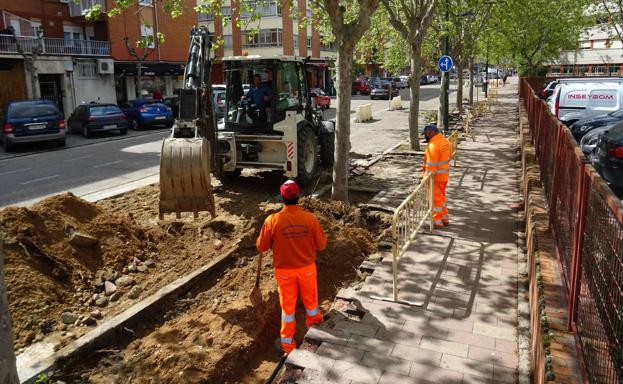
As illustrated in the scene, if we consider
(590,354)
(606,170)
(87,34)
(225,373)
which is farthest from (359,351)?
(87,34)

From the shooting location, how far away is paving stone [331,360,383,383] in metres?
4.32

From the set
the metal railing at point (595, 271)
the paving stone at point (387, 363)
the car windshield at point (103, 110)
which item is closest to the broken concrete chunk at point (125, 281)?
the paving stone at point (387, 363)

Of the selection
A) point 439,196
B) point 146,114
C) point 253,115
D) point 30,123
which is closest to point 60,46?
point 146,114

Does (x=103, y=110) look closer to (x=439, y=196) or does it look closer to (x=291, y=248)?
(x=439, y=196)

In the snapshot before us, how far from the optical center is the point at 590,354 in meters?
3.35

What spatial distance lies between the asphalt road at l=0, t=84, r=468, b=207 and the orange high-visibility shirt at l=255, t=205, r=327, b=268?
7.75 meters

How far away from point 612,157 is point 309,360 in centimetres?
734

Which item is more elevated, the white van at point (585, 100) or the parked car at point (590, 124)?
the white van at point (585, 100)

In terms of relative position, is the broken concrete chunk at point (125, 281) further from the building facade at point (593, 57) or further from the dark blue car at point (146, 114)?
the building facade at point (593, 57)

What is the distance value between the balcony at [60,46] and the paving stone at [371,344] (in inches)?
1093

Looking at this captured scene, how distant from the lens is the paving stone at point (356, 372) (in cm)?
432

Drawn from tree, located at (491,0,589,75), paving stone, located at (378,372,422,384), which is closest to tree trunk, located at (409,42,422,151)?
paving stone, located at (378,372,422,384)

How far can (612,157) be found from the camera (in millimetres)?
9211

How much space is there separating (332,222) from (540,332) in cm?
443
